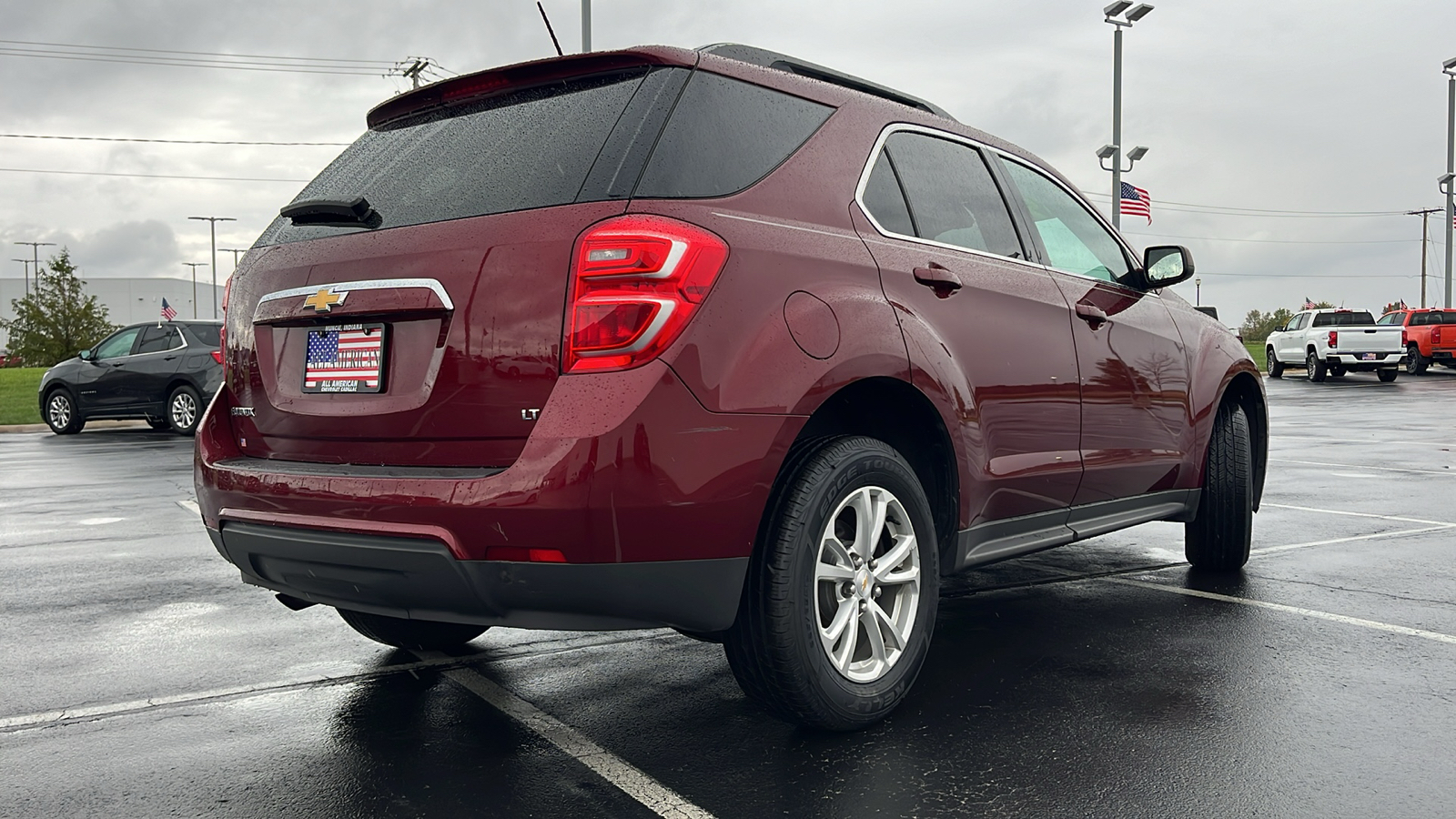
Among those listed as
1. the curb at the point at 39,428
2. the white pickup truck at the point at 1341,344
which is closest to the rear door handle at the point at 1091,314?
the curb at the point at 39,428

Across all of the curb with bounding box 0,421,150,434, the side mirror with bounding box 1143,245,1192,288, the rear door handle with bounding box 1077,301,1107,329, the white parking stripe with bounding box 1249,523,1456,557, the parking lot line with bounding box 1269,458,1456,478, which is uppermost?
the side mirror with bounding box 1143,245,1192,288

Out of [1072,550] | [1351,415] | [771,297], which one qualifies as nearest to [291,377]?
[771,297]

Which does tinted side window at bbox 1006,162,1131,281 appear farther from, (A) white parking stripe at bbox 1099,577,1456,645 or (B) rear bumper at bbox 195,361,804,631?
(B) rear bumper at bbox 195,361,804,631

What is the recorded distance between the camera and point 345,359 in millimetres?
3223

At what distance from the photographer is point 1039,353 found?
425 centimetres

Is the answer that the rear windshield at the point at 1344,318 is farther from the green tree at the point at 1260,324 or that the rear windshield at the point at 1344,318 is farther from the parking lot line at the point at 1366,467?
the green tree at the point at 1260,324

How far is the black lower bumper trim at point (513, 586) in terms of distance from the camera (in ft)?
9.42

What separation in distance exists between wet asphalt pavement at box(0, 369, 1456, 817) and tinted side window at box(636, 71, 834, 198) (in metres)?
1.51

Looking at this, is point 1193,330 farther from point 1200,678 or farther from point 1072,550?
point 1200,678

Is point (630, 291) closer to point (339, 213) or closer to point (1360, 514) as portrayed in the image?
point (339, 213)

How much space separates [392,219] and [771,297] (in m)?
1.08

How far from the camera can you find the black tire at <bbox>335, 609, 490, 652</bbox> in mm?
4262

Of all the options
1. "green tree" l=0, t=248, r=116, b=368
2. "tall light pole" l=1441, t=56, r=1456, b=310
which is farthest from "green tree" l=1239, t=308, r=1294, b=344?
"green tree" l=0, t=248, r=116, b=368

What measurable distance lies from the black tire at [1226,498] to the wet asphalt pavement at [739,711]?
149 millimetres
